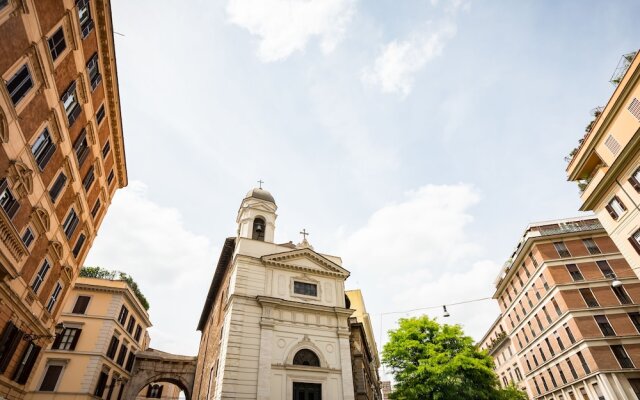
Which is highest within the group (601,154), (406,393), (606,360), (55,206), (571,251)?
(571,251)

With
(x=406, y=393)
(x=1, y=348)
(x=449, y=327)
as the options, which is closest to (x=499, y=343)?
(x=449, y=327)

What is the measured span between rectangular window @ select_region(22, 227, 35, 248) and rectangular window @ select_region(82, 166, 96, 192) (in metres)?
4.39

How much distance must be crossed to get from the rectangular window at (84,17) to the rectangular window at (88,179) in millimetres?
6787

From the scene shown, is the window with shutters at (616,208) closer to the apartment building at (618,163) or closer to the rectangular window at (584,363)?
the apartment building at (618,163)

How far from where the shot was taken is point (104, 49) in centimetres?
1552

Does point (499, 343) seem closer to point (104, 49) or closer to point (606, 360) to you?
point (606, 360)

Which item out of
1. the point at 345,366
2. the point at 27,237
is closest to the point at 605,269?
the point at 345,366

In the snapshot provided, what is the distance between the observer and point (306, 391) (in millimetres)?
18766

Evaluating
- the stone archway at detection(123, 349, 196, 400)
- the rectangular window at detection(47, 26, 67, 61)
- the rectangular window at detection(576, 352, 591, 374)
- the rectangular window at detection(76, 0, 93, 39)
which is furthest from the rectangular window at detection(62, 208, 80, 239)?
the rectangular window at detection(576, 352, 591, 374)

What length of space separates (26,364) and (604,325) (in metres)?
41.6

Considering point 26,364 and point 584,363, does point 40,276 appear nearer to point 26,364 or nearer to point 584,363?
point 26,364

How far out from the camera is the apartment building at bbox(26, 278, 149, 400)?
25.5 m

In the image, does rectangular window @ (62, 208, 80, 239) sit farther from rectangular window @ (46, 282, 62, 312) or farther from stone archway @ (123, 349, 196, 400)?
stone archway @ (123, 349, 196, 400)

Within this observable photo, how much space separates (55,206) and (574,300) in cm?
3988
